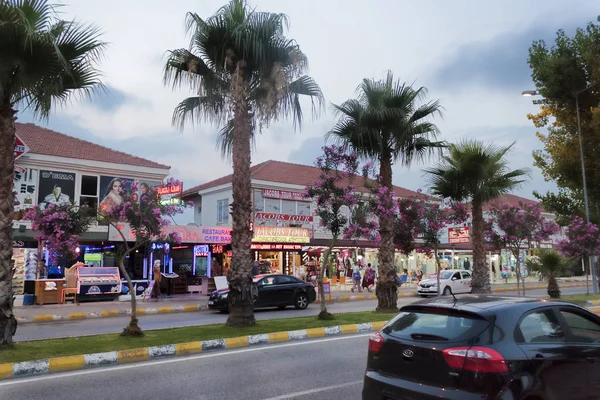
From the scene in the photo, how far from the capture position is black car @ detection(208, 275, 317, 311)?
18188 millimetres

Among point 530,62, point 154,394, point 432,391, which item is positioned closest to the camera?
point 432,391

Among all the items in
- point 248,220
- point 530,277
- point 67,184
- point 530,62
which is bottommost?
point 530,277

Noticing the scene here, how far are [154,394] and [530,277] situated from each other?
51.4m

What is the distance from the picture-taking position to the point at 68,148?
2675 centimetres

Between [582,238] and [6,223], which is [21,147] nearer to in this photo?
[6,223]

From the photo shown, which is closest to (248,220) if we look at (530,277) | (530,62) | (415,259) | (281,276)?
(281,276)

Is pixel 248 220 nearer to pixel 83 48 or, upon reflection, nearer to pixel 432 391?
pixel 83 48

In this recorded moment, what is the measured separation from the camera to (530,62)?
25109 mm

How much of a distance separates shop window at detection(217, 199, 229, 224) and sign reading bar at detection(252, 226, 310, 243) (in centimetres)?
419

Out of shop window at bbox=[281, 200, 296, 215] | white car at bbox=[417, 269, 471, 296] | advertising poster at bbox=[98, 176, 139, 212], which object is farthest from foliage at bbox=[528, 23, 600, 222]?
advertising poster at bbox=[98, 176, 139, 212]

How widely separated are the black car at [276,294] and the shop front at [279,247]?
8.87 meters

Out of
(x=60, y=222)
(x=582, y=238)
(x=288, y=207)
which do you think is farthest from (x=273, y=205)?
(x=60, y=222)

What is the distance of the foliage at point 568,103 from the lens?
22547mm

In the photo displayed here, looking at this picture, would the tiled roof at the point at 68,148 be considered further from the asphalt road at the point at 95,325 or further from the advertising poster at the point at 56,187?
the asphalt road at the point at 95,325
